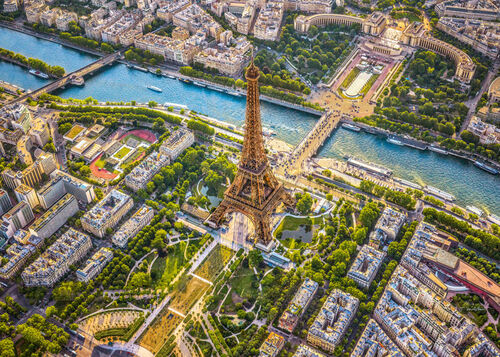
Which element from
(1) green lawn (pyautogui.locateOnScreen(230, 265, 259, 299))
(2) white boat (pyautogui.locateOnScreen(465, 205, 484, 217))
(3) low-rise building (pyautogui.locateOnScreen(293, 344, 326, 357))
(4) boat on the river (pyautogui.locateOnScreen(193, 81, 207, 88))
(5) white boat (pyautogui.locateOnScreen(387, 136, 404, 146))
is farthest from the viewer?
(4) boat on the river (pyautogui.locateOnScreen(193, 81, 207, 88))

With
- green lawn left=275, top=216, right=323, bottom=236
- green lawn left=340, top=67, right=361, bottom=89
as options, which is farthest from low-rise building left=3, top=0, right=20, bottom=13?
green lawn left=275, top=216, right=323, bottom=236

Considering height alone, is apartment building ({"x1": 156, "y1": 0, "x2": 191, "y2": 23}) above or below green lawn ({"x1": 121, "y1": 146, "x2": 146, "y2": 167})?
above

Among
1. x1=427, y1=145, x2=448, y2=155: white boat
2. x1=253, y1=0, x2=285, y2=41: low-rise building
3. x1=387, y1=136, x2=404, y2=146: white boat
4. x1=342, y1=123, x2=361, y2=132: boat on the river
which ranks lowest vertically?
x1=342, y1=123, x2=361, y2=132: boat on the river

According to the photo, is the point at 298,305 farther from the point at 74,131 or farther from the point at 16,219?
the point at 74,131

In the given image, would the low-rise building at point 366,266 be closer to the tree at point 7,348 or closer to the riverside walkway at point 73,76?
the tree at point 7,348

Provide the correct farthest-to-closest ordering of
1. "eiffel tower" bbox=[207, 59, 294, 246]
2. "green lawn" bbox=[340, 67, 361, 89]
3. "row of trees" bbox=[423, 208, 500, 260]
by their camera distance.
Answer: "green lawn" bbox=[340, 67, 361, 89], "row of trees" bbox=[423, 208, 500, 260], "eiffel tower" bbox=[207, 59, 294, 246]

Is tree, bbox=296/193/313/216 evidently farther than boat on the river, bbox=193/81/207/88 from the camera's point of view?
No

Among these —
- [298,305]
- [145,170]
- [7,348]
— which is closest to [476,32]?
[145,170]

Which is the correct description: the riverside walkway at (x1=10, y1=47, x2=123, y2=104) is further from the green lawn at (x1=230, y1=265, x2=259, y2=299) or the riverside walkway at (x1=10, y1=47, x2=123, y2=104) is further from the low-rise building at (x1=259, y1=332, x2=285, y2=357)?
the low-rise building at (x1=259, y1=332, x2=285, y2=357)
